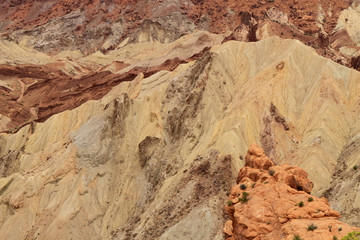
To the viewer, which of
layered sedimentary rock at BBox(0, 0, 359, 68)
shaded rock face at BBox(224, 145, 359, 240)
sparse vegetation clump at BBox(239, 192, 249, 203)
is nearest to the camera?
shaded rock face at BBox(224, 145, 359, 240)

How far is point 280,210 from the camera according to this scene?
22.2 m

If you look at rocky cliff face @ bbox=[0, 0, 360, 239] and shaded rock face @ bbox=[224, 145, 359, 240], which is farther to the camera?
rocky cliff face @ bbox=[0, 0, 360, 239]

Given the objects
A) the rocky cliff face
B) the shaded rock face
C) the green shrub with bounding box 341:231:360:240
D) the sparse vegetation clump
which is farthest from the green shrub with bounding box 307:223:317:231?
the sparse vegetation clump

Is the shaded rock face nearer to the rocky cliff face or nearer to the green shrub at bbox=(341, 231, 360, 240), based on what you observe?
the rocky cliff face

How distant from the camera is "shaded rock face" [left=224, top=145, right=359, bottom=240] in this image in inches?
799

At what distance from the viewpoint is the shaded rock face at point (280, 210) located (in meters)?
20.3

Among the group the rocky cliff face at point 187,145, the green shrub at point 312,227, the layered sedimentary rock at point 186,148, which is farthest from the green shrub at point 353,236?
the layered sedimentary rock at point 186,148

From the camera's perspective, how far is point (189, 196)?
31.7 m

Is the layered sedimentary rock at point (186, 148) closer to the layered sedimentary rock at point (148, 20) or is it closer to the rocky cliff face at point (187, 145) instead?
the rocky cliff face at point (187, 145)

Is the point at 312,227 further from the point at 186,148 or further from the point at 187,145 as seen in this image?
the point at 187,145

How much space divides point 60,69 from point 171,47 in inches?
1053

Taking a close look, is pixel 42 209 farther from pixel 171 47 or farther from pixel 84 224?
pixel 171 47

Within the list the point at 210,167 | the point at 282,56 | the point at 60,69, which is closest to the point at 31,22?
the point at 60,69

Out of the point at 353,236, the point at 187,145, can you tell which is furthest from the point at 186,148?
the point at 353,236
